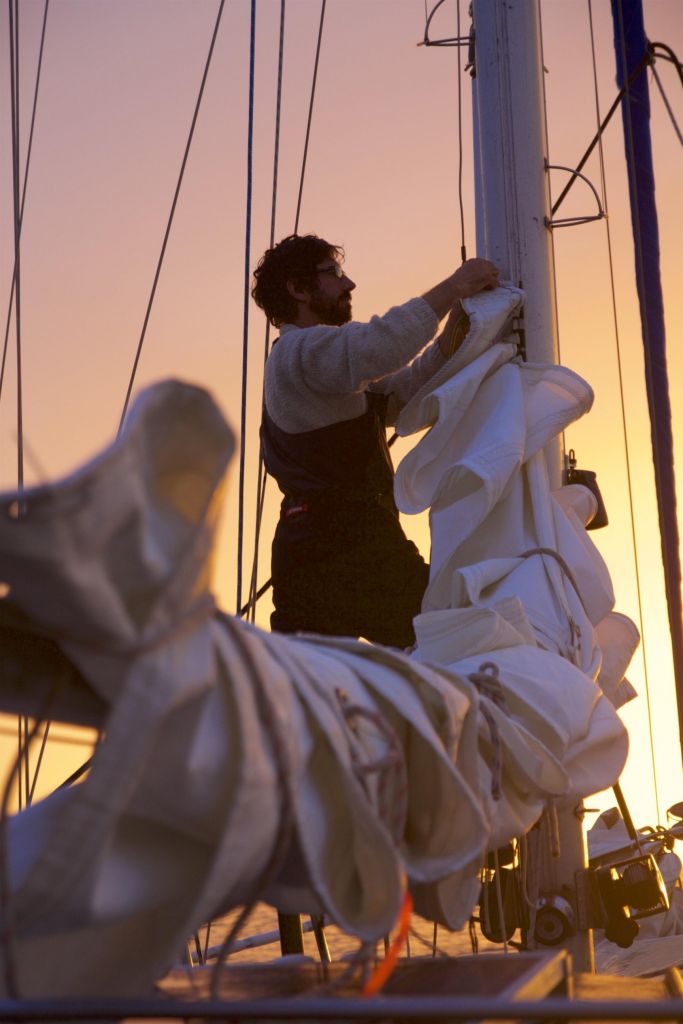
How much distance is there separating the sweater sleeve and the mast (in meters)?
0.42

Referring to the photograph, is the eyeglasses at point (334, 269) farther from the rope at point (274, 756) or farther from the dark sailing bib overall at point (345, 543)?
the rope at point (274, 756)

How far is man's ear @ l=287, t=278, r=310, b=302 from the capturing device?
107 inches

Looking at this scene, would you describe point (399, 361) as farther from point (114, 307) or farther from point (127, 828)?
point (114, 307)

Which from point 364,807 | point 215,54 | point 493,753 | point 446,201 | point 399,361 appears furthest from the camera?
point 446,201

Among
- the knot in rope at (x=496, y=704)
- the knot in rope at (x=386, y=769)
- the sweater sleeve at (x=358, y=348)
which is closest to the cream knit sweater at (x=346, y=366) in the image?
the sweater sleeve at (x=358, y=348)

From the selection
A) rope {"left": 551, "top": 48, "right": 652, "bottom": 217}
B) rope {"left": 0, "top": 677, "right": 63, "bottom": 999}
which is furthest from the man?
rope {"left": 0, "top": 677, "right": 63, "bottom": 999}

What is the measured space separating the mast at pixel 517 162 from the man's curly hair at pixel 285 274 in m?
0.36

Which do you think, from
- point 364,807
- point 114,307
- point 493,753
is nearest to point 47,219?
point 114,307

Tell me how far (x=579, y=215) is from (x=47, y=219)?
2.07 meters

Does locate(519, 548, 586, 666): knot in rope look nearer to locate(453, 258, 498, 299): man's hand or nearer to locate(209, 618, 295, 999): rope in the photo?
locate(453, 258, 498, 299): man's hand

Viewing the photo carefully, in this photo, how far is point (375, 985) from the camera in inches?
41.2

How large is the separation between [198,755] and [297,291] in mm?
1944

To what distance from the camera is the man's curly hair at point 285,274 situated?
273 cm

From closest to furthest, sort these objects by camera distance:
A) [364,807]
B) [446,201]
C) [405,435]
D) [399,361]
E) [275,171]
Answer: [364,807], [399,361], [405,435], [275,171], [446,201]
